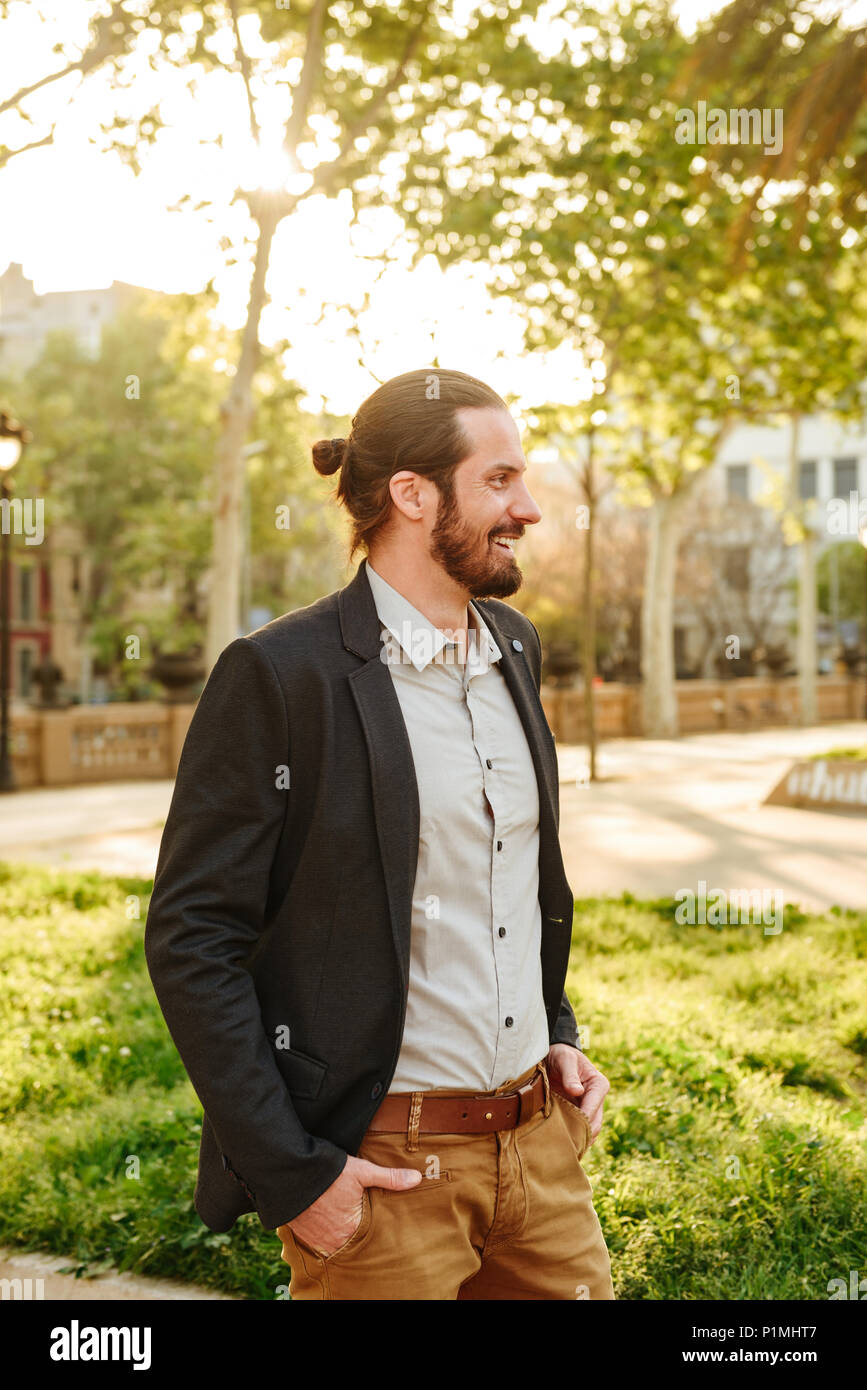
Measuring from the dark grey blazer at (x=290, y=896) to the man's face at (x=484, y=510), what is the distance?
0.95 feet

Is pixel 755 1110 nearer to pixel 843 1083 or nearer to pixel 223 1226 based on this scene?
pixel 843 1083

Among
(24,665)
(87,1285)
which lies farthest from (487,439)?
(24,665)

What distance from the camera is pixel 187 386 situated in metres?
34.8

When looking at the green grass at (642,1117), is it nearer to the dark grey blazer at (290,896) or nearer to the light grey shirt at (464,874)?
the light grey shirt at (464,874)

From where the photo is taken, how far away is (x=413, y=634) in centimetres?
227

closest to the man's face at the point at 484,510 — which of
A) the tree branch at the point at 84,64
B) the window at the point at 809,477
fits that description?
the tree branch at the point at 84,64

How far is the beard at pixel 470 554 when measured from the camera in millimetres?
2217

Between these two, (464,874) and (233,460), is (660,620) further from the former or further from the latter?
(464,874)

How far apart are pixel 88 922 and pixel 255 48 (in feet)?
32.7

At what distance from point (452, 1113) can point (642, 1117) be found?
9.41 ft

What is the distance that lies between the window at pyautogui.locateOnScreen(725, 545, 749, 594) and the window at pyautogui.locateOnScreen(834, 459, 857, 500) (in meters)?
21.7

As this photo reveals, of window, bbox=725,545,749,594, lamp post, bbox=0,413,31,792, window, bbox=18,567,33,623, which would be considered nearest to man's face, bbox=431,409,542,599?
lamp post, bbox=0,413,31,792

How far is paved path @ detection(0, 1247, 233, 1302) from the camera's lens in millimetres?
3736

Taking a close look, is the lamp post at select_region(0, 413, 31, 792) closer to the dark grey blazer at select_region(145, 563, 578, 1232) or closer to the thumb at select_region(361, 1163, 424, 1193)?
the dark grey blazer at select_region(145, 563, 578, 1232)
